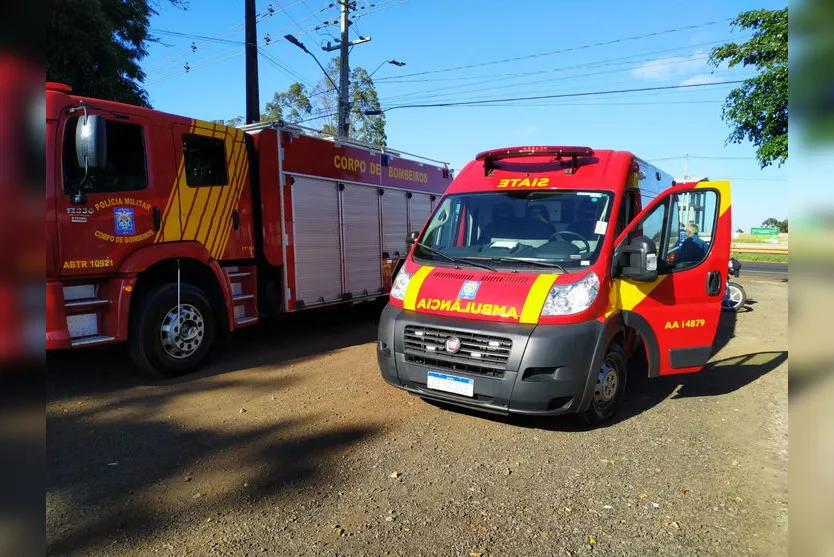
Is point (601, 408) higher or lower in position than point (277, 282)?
lower

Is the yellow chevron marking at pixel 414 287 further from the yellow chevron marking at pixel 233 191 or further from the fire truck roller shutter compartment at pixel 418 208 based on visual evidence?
the fire truck roller shutter compartment at pixel 418 208

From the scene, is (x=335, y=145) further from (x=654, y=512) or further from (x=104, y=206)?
(x=654, y=512)

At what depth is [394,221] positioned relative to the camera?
33.2 ft

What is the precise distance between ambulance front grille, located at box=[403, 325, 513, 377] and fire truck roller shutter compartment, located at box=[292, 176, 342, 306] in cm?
360

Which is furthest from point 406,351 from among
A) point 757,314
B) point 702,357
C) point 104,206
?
point 757,314

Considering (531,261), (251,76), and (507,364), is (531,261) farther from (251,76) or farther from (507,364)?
(251,76)

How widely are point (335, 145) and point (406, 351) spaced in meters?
4.87

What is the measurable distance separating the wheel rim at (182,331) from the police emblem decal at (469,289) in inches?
139

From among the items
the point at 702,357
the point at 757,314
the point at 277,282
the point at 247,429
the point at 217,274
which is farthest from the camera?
the point at 757,314

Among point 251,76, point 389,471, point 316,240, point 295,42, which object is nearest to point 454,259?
point 389,471

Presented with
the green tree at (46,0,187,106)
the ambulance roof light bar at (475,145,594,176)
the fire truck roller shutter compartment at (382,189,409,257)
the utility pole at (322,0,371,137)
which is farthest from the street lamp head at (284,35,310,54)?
the ambulance roof light bar at (475,145,594,176)

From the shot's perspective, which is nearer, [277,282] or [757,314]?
[277,282]

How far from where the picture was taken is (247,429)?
470 centimetres

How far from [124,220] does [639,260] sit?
5.18m
